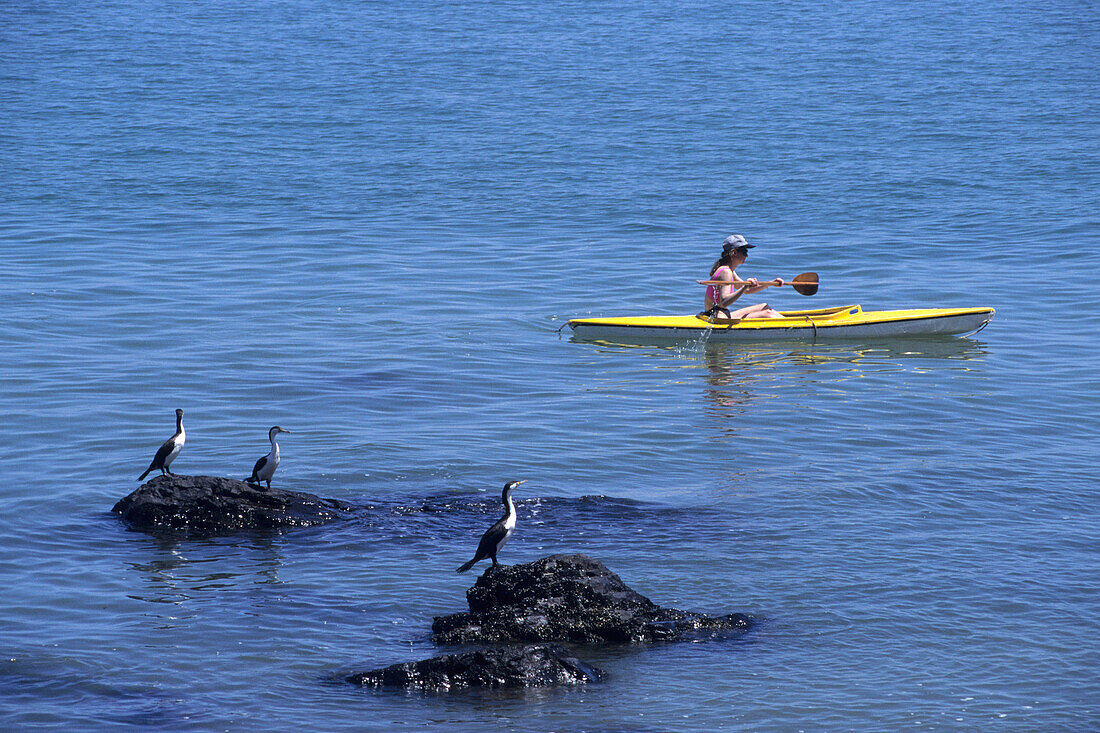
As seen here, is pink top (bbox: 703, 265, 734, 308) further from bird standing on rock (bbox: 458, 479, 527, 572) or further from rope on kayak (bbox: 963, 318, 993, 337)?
bird standing on rock (bbox: 458, 479, 527, 572)

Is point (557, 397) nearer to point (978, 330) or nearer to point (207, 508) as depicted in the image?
point (207, 508)

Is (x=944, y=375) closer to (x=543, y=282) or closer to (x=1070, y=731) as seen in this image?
(x=543, y=282)

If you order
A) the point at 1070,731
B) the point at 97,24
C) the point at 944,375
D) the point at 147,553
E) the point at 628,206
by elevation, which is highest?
the point at 97,24

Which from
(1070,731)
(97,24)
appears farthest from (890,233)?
(97,24)

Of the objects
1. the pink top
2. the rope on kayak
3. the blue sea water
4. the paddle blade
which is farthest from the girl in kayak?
the rope on kayak

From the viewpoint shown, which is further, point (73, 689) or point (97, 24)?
point (97, 24)

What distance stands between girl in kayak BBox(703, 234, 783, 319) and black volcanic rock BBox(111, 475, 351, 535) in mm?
7451

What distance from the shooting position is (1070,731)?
5809 mm

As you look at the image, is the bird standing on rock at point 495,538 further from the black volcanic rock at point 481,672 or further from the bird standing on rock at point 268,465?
the bird standing on rock at point 268,465

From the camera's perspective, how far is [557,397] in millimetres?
12852

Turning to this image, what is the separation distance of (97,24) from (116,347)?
3655 centimetres

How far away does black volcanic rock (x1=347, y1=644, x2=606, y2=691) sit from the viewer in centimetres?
616

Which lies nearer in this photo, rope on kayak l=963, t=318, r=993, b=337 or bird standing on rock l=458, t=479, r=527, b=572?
bird standing on rock l=458, t=479, r=527, b=572

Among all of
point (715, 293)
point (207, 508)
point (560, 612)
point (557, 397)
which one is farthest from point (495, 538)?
point (715, 293)
